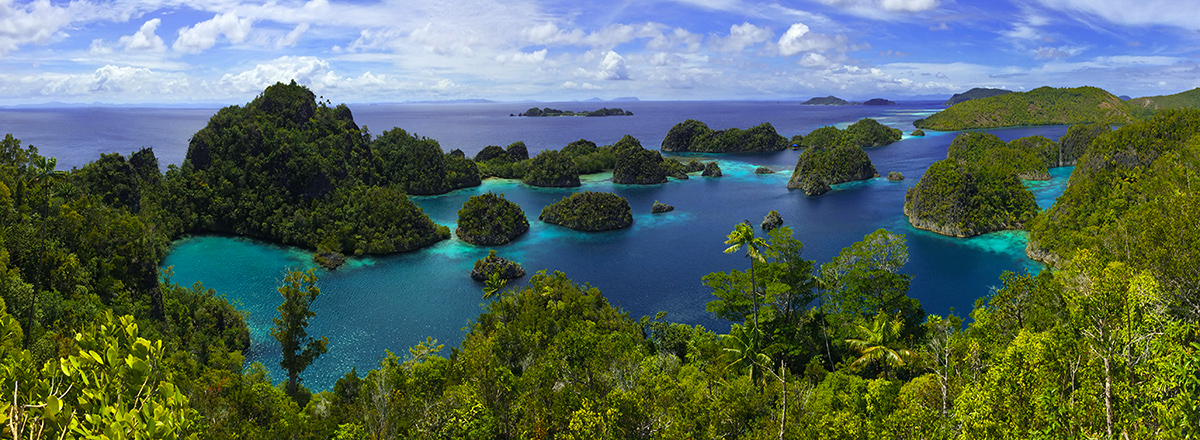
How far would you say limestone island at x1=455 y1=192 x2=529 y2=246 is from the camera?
8081 cm

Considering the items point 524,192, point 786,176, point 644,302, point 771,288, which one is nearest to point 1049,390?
point 771,288

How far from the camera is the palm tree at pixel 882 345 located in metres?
34.4

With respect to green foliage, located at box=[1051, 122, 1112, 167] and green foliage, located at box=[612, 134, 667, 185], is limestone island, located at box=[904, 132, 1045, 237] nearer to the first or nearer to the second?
green foliage, located at box=[612, 134, 667, 185]

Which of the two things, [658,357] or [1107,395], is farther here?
[658,357]

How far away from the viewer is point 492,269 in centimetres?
6500

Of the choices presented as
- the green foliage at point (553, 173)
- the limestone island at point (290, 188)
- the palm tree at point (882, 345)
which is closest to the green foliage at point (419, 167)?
the limestone island at point (290, 188)

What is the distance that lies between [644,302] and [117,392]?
171 feet

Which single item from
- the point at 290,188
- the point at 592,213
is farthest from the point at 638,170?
the point at 290,188

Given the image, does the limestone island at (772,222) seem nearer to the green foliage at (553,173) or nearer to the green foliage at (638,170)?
the green foliage at (638,170)

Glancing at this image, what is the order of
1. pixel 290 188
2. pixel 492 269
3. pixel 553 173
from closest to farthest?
pixel 492 269, pixel 290 188, pixel 553 173

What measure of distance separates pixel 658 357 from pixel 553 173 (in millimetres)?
92721

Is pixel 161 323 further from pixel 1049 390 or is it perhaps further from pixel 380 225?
pixel 1049 390

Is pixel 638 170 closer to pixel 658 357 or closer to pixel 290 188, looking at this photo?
pixel 290 188

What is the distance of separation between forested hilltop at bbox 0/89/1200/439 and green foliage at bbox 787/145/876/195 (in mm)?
57155
